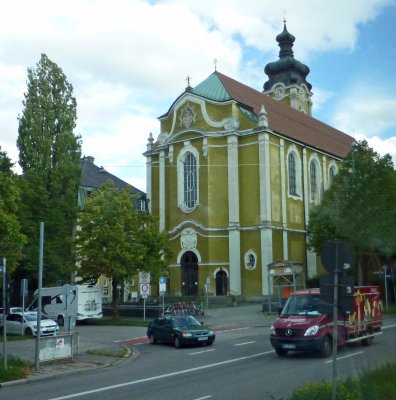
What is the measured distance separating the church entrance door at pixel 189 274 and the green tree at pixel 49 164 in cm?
1179

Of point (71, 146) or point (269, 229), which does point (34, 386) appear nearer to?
point (71, 146)

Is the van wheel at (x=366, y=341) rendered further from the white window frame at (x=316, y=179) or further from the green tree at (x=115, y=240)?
the white window frame at (x=316, y=179)

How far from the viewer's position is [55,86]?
151 feet

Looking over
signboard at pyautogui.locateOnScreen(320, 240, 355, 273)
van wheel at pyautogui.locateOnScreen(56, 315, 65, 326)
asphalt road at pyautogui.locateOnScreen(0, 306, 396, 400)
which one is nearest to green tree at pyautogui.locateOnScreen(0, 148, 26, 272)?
asphalt road at pyautogui.locateOnScreen(0, 306, 396, 400)

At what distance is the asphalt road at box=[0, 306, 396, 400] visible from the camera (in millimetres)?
12586

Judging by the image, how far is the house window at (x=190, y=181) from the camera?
176ft

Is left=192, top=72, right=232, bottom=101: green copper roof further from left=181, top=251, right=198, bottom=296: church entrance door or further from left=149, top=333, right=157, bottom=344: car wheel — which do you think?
left=149, top=333, right=157, bottom=344: car wheel

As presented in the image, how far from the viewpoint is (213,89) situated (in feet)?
182

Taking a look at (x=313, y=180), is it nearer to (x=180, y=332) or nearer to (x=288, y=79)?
(x=288, y=79)

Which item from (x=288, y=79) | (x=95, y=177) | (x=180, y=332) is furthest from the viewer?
(x=288, y=79)

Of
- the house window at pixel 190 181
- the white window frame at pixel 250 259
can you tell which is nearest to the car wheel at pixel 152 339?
the white window frame at pixel 250 259

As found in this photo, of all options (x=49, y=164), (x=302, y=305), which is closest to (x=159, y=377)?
(x=302, y=305)

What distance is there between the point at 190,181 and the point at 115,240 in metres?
18.6

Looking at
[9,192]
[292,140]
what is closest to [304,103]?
[292,140]
